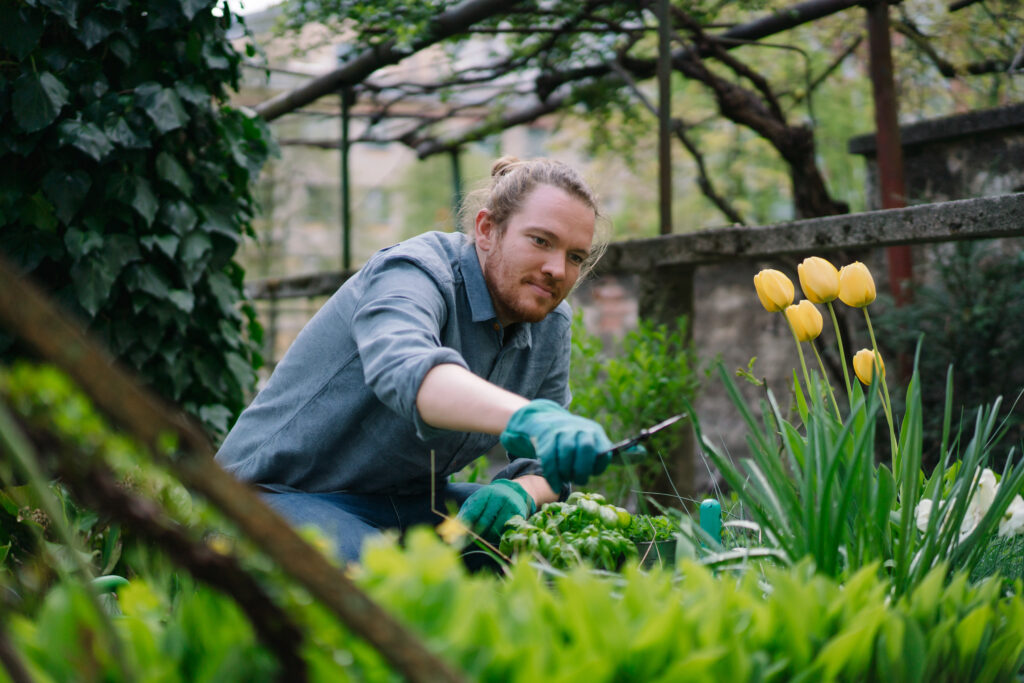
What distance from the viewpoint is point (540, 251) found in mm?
1947

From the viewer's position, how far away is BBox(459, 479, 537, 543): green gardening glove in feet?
5.91

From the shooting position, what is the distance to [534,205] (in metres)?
1.96

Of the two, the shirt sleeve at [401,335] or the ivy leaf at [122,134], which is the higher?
the ivy leaf at [122,134]

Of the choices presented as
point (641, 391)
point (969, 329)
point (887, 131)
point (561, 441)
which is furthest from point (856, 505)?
point (887, 131)

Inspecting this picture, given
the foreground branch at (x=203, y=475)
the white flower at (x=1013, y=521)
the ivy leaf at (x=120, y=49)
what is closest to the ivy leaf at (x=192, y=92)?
the ivy leaf at (x=120, y=49)

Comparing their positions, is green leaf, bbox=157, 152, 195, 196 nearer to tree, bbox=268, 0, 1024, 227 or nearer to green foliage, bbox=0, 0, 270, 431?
green foliage, bbox=0, 0, 270, 431

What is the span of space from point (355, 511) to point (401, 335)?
691 millimetres

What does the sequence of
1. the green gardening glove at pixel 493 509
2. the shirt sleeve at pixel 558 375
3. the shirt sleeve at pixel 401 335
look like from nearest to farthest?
the shirt sleeve at pixel 401 335, the green gardening glove at pixel 493 509, the shirt sleeve at pixel 558 375

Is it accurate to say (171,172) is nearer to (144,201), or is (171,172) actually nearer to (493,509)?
(144,201)

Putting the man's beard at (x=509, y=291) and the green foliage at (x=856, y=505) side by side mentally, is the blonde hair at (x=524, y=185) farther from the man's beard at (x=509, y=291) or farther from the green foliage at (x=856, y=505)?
the green foliage at (x=856, y=505)

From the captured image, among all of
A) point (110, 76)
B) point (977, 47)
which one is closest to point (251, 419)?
point (110, 76)

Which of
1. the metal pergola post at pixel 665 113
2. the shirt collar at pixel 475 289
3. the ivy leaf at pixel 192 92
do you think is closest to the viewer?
the shirt collar at pixel 475 289

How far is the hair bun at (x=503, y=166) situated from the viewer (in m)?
2.24

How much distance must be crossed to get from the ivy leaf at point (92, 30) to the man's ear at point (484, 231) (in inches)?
53.5
